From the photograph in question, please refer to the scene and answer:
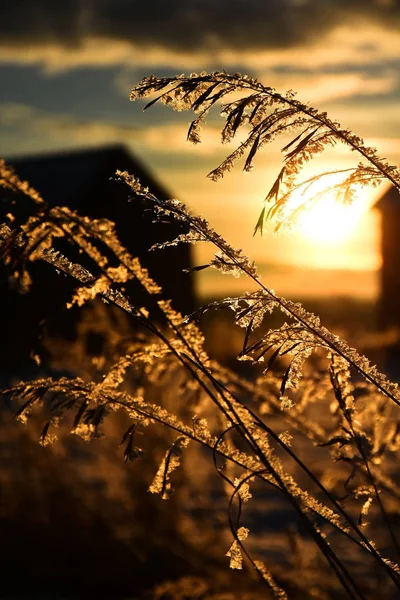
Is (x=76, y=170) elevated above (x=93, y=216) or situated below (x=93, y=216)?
above

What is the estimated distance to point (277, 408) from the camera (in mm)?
2840

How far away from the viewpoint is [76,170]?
90.2ft

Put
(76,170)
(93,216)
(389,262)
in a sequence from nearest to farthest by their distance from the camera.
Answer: (389,262) → (93,216) → (76,170)

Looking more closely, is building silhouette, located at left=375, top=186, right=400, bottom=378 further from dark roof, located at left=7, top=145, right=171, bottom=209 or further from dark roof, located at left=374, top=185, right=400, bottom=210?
dark roof, located at left=7, top=145, right=171, bottom=209

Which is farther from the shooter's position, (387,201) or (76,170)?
(76,170)

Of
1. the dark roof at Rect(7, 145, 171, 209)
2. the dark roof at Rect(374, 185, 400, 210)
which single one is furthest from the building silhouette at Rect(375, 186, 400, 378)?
the dark roof at Rect(7, 145, 171, 209)

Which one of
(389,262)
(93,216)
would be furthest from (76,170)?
(389,262)

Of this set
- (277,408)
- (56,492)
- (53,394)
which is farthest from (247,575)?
(53,394)

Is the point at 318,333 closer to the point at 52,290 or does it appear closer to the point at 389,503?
the point at 389,503

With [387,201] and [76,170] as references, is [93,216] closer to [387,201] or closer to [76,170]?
[76,170]

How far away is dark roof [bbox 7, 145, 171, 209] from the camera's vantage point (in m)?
26.2

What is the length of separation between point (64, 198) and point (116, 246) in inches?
988

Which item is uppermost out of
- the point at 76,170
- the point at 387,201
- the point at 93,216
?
the point at 76,170

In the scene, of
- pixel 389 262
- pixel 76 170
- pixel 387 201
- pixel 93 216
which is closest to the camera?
pixel 387 201
